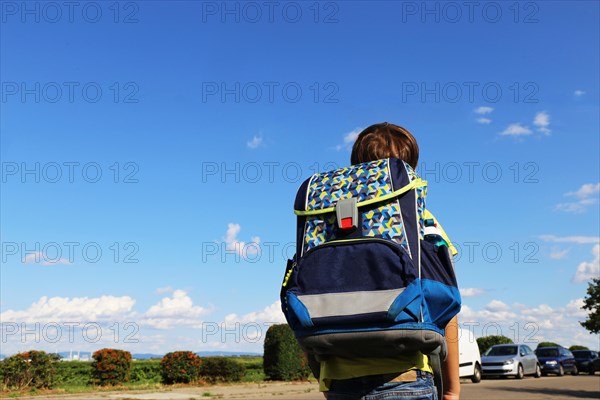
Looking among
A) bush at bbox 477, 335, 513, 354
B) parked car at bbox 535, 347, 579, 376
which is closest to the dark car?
parked car at bbox 535, 347, 579, 376

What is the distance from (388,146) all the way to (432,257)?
1.69 feet

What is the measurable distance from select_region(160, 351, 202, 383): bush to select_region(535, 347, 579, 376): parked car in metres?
19.9

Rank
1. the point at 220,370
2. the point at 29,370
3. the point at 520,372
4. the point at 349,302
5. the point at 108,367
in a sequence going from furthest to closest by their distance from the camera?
the point at 520,372 < the point at 220,370 < the point at 108,367 < the point at 29,370 < the point at 349,302

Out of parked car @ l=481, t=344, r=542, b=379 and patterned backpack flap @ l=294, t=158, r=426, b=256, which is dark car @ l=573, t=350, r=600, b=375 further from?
patterned backpack flap @ l=294, t=158, r=426, b=256

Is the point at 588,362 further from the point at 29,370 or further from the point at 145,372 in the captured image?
the point at 29,370

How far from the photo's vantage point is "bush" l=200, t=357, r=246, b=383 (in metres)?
22.5

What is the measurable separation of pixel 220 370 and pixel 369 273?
21.6m

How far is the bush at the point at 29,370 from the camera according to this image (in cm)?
1895

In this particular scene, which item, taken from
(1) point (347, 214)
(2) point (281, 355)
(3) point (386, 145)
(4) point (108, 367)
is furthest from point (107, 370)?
(1) point (347, 214)

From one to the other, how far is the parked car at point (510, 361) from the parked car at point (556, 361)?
4052 mm

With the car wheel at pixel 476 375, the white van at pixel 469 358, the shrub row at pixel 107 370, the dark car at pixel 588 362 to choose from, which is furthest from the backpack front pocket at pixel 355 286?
the dark car at pixel 588 362

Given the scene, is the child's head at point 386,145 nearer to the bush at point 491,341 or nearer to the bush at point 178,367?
the bush at point 178,367

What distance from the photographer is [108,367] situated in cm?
2112

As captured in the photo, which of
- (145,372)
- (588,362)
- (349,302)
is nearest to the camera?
(349,302)
